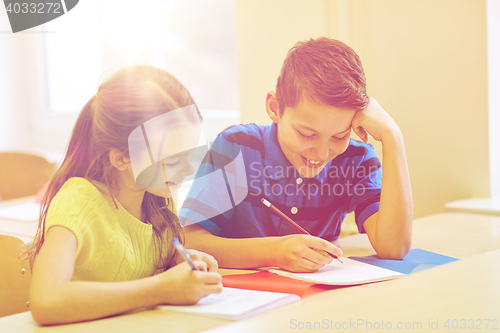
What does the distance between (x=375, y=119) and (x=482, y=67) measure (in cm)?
63

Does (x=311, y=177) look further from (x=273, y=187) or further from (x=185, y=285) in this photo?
(x=185, y=285)

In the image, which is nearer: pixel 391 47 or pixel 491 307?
pixel 491 307

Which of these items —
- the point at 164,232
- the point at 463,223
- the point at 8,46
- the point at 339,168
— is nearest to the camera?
the point at 164,232

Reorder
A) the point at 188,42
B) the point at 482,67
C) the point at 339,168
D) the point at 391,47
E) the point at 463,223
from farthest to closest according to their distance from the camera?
the point at 188,42 → the point at 391,47 → the point at 482,67 → the point at 463,223 → the point at 339,168

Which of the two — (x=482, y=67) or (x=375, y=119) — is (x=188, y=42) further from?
(x=375, y=119)

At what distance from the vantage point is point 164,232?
3.05ft

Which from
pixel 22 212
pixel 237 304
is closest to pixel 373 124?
pixel 237 304

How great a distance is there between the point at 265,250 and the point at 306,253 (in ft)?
0.31

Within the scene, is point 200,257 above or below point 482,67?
below

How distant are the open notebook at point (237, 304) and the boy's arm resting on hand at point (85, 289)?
2cm

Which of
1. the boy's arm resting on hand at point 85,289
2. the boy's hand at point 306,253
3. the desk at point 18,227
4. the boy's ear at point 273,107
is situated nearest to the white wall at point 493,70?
the boy's ear at point 273,107

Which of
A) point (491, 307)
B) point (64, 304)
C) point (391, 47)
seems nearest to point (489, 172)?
point (391, 47)

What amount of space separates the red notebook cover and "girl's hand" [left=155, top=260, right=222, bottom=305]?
0.12 metres

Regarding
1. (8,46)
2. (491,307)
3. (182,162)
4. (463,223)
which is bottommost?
(463,223)
